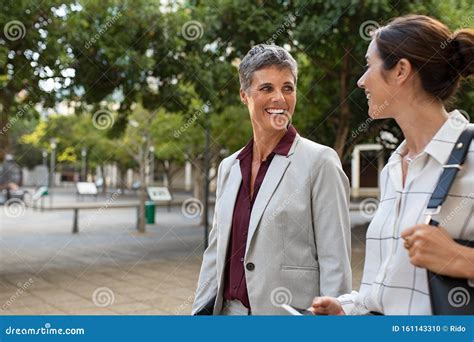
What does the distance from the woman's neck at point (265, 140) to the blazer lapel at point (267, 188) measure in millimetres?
82

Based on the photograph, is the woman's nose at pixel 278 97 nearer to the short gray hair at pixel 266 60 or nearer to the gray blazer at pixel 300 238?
the short gray hair at pixel 266 60

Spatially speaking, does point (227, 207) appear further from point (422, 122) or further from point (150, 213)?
point (150, 213)

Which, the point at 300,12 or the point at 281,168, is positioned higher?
the point at 300,12

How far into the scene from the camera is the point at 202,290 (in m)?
2.25

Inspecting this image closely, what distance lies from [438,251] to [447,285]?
0.27ft

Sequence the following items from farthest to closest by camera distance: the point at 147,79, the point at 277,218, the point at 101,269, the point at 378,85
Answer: the point at 147,79, the point at 101,269, the point at 277,218, the point at 378,85

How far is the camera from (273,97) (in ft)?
7.14

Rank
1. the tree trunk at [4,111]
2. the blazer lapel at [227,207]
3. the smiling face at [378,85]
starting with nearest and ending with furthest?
the smiling face at [378,85] → the blazer lapel at [227,207] → the tree trunk at [4,111]

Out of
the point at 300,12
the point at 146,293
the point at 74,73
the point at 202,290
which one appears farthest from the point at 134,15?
the point at 202,290

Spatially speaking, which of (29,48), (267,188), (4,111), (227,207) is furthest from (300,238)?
(4,111)

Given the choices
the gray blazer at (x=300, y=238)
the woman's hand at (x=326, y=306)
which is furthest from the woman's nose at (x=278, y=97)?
the woman's hand at (x=326, y=306)

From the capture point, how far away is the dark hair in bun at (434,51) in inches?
53.4

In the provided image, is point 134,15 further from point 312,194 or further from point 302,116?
point 312,194
